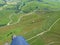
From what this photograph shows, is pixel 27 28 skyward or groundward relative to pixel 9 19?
skyward

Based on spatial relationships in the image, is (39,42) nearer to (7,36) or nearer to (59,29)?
(59,29)

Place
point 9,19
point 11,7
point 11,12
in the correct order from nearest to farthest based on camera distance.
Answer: point 9,19 → point 11,12 → point 11,7

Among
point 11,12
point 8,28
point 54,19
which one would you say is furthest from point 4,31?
point 11,12

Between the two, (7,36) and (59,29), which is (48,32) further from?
(7,36)

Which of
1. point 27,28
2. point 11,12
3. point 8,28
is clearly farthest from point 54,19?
point 11,12

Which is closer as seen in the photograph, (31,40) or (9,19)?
(31,40)

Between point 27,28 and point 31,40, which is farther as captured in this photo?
point 27,28

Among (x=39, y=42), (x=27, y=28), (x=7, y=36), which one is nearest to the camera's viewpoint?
(x=39, y=42)

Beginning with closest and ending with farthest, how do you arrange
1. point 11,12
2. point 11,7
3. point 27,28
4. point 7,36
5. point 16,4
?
point 7,36
point 27,28
point 11,12
point 11,7
point 16,4

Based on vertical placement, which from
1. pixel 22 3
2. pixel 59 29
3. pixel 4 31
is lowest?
pixel 22 3
